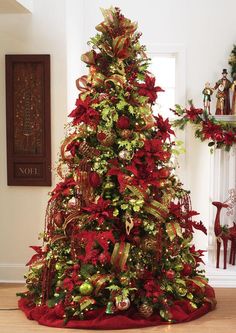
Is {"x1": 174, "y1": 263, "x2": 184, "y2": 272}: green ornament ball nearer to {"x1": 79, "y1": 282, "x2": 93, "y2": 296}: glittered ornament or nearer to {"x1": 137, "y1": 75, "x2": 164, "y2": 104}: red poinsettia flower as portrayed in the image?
{"x1": 79, "y1": 282, "x2": 93, "y2": 296}: glittered ornament

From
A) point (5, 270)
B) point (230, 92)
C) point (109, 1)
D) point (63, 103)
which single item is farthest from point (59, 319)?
point (109, 1)

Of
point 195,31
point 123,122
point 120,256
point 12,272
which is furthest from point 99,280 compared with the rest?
point 195,31

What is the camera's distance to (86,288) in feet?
12.0

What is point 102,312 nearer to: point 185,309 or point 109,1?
point 185,309

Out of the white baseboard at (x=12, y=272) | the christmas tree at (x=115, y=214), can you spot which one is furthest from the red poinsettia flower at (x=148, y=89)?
the white baseboard at (x=12, y=272)

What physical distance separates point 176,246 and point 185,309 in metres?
0.46

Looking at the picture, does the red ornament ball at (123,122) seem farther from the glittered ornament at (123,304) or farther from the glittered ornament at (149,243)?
the glittered ornament at (123,304)

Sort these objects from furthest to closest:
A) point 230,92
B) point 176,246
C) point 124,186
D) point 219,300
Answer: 1. point 230,92
2. point 219,300
3. point 176,246
4. point 124,186

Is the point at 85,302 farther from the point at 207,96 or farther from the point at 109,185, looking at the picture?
the point at 207,96

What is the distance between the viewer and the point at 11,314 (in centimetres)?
392

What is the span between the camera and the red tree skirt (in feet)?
11.8

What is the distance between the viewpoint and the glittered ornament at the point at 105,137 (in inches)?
146

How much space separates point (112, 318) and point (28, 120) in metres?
1.95

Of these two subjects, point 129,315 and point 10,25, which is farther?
point 10,25
